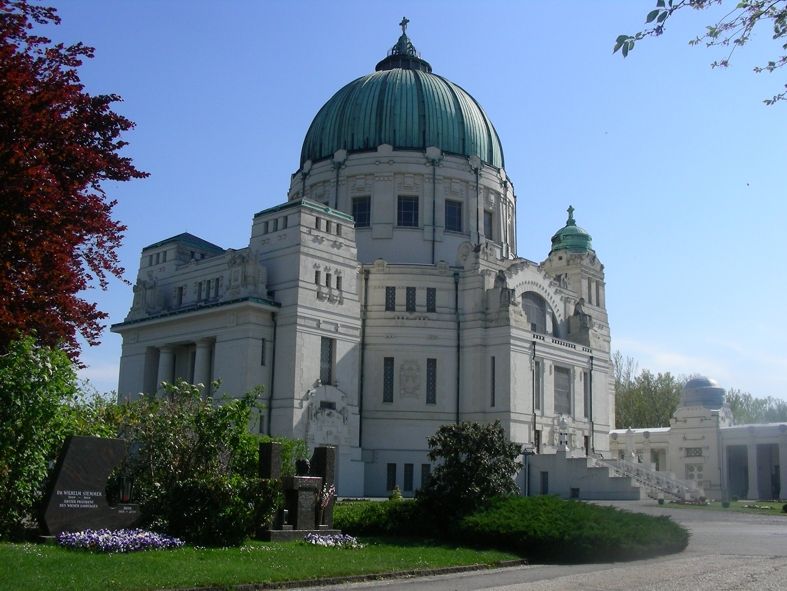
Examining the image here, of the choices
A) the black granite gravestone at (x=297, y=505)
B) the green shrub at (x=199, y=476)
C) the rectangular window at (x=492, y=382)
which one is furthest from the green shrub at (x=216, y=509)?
the rectangular window at (x=492, y=382)

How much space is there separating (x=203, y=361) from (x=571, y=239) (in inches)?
1422

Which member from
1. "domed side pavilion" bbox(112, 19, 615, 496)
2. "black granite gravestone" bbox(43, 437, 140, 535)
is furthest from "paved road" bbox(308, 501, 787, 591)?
"domed side pavilion" bbox(112, 19, 615, 496)

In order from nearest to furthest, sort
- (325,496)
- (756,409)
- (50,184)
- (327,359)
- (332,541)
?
(50,184) < (332,541) < (325,496) < (327,359) < (756,409)

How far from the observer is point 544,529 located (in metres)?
24.9

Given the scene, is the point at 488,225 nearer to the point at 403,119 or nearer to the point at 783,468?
the point at 403,119

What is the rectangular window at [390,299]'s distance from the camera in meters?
62.7

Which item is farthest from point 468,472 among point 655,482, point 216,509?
point 655,482

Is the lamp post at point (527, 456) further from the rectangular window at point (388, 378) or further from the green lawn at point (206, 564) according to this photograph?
the green lawn at point (206, 564)

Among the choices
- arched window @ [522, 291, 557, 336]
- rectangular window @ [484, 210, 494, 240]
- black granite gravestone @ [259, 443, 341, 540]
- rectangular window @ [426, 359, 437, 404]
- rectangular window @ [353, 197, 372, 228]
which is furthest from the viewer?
rectangular window @ [484, 210, 494, 240]

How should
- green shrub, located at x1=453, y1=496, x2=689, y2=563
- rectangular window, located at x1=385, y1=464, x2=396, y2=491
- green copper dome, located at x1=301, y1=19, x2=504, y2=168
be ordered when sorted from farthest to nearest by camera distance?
green copper dome, located at x1=301, y1=19, x2=504, y2=168 < rectangular window, located at x1=385, y1=464, x2=396, y2=491 < green shrub, located at x1=453, y1=496, x2=689, y2=563

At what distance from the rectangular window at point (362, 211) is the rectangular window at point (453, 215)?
6.03 meters

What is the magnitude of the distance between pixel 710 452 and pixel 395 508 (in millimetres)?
49984

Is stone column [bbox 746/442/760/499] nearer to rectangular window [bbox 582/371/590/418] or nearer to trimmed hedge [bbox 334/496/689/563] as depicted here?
rectangular window [bbox 582/371/590/418]

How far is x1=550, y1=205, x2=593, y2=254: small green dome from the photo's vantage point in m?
78.6
